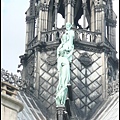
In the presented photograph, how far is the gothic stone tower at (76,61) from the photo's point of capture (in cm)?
4041

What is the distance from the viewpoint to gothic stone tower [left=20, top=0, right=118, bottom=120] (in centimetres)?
4041

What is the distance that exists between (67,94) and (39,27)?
23.5 feet

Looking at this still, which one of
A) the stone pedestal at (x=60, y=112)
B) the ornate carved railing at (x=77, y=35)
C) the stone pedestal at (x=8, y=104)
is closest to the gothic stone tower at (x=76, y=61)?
the ornate carved railing at (x=77, y=35)

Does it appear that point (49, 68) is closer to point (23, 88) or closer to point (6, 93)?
point (23, 88)

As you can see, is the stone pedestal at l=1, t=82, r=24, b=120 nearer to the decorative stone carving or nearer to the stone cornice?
the stone cornice

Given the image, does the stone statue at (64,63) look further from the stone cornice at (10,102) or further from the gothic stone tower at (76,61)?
the stone cornice at (10,102)

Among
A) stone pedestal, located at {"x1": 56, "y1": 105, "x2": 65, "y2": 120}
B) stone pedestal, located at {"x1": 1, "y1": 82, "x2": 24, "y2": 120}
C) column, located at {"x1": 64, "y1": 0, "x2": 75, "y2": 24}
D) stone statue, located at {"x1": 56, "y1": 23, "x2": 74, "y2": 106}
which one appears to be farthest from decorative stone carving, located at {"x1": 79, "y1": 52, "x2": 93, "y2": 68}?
stone pedestal, located at {"x1": 1, "y1": 82, "x2": 24, "y2": 120}

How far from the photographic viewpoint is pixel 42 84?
41.0 metres

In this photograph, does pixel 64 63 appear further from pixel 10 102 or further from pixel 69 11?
pixel 10 102

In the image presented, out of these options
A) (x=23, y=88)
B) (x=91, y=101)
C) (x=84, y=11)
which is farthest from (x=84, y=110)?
(x=84, y=11)

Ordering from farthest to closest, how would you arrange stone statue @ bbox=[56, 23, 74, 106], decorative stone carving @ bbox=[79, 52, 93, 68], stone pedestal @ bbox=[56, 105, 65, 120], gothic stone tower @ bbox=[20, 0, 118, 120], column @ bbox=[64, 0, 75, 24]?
column @ bbox=[64, 0, 75, 24], decorative stone carving @ bbox=[79, 52, 93, 68], gothic stone tower @ bbox=[20, 0, 118, 120], stone pedestal @ bbox=[56, 105, 65, 120], stone statue @ bbox=[56, 23, 74, 106]

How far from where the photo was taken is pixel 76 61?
41438 mm

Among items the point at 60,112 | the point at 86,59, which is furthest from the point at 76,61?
the point at 60,112

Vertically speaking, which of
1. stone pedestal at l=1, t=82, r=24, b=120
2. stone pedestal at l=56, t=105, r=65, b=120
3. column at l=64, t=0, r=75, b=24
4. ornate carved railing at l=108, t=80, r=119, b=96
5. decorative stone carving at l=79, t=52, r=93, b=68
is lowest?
stone pedestal at l=1, t=82, r=24, b=120
